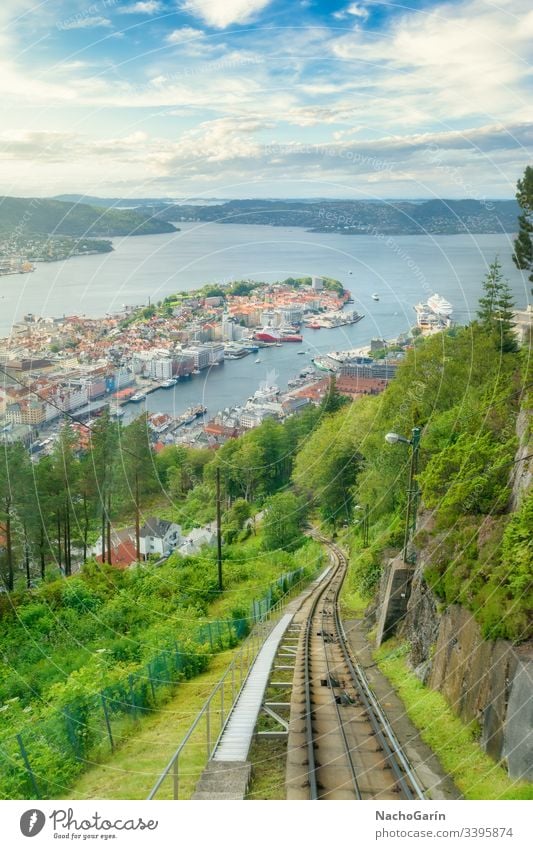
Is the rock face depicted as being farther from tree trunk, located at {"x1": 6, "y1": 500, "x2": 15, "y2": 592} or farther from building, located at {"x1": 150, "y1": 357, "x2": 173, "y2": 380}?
tree trunk, located at {"x1": 6, "y1": 500, "x2": 15, "y2": 592}

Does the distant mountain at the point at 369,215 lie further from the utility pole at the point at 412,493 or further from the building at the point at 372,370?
the building at the point at 372,370

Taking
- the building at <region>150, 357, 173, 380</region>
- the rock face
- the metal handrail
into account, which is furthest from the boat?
the metal handrail

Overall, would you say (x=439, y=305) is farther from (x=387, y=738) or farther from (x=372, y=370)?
(x=387, y=738)

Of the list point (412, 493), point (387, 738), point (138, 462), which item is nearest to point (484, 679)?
point (387, 738)

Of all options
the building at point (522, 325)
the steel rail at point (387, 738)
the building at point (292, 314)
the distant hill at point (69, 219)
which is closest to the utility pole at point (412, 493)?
the steel rail at point (387, 738)

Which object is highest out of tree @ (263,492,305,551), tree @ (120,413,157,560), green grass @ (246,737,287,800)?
tree @ (120,413,157,560)

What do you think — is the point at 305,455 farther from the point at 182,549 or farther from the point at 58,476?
the point at 58,476
